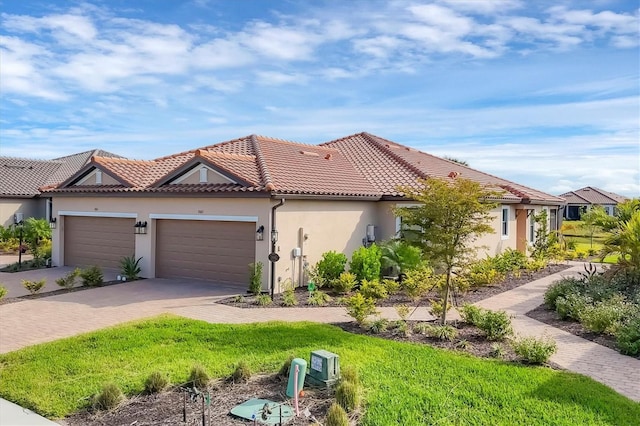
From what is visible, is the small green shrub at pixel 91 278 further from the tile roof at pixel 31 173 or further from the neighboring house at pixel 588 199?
the neighboring house at pixel 588 199

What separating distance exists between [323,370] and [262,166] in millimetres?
10797

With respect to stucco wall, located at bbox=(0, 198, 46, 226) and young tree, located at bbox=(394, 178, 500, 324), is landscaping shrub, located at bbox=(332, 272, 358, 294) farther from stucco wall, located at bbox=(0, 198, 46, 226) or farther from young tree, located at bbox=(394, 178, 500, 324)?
stucco wall, located at bbox=(0, 198, 46, 226)

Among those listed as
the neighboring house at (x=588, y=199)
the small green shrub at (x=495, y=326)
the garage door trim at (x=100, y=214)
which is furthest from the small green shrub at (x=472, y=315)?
the neighboring house at (x=588, y=199)

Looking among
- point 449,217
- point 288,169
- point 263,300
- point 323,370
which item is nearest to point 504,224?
point 288,169

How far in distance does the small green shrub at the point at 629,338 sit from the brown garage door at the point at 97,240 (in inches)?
613

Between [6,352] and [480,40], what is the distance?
538 inches

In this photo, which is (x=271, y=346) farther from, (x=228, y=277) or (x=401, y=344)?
(x=228, y=277)

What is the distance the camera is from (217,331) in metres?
10.5

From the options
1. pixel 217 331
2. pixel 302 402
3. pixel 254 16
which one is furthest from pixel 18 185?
pixel 302 402

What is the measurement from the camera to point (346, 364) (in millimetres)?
8094

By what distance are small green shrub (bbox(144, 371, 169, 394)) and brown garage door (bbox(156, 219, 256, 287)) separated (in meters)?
8.51

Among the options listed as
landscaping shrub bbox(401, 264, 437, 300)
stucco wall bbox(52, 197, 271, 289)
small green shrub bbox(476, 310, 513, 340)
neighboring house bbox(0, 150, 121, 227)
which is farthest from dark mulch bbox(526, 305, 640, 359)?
neighboring house bbox(0, 150, 121, 227)

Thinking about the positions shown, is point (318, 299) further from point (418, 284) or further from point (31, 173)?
point (31, 173)

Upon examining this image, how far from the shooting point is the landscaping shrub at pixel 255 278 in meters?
14.6
